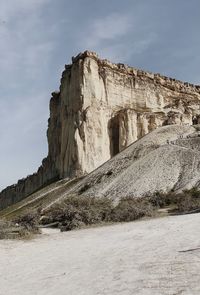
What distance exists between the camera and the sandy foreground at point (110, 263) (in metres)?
9.55

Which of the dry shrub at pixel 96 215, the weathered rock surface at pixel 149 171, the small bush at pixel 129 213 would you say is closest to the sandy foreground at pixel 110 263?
the dry shrub at pixel 96 215

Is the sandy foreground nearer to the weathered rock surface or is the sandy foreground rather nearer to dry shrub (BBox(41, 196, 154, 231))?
dry shrub (BBox(41, 196, 154, 231))

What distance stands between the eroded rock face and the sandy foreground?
5611 cm

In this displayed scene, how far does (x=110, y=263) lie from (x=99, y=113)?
6829 centimetres

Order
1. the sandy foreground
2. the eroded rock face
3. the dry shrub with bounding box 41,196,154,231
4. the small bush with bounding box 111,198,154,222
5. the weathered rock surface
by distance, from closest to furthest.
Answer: the sandy foreground, the dry shrub with bounding box 41,196,154,231, the small bush with bounding box 111,198,154,222, the weathered rock surface, the eroded rock face

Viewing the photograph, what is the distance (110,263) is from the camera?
12.2 m

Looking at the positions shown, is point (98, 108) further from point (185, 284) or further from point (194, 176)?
point (185, 284)

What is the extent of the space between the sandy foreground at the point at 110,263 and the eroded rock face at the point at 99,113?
56.1 metres

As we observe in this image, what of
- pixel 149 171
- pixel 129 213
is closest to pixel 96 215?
pixel 129 213

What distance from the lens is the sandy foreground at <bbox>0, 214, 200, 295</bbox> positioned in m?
9.55

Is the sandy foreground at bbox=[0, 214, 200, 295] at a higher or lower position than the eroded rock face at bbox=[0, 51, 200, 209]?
lower

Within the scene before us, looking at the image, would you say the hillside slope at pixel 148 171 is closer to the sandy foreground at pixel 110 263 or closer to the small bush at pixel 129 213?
the small bush at pixel 129 213

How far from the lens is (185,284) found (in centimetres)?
895

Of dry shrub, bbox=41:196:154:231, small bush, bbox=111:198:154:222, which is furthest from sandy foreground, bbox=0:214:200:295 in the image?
small bush, bbox=111:198:154:222
